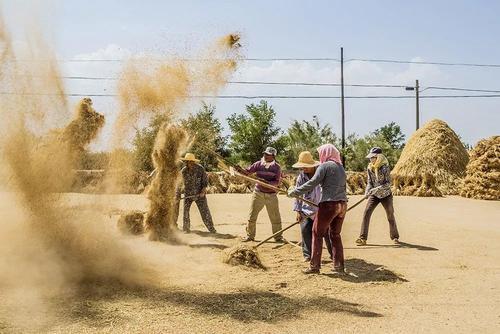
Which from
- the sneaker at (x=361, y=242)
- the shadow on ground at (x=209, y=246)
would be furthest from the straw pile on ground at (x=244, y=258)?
the sneaker at (x=361, y=242)

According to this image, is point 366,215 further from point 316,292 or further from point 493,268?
point 316,292

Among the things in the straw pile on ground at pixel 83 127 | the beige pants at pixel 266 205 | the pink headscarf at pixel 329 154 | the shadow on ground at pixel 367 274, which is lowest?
the shadow on ground at pixel 367 274

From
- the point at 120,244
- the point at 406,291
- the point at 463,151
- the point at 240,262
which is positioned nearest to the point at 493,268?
the point at 406,291

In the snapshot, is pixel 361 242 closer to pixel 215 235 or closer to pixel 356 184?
pixel 215 235

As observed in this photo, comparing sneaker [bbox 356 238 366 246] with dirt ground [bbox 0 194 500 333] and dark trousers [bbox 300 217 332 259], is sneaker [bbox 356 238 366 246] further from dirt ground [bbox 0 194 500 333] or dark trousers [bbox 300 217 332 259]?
dark trousers [bbox 300 217 332 259]

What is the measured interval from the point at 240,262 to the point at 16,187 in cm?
339

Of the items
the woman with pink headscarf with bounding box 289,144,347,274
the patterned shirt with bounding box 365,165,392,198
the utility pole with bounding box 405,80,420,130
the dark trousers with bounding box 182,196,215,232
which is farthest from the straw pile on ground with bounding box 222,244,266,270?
the utility pole with bounding box 405,80,420,130

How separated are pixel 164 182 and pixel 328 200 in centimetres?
418

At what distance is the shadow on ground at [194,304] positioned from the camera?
17.5 ft

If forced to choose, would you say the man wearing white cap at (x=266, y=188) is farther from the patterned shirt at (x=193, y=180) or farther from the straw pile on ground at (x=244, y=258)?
the straw pile on ground at (x=244, y=258)

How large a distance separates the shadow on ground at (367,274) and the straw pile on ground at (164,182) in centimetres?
400

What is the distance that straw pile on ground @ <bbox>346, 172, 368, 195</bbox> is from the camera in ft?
81.7

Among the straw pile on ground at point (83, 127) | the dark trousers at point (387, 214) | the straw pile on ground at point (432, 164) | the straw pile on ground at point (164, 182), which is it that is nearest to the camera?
the straw pile on ground at point (83, 127)

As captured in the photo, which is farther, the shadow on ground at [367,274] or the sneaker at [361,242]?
the sneaker at [361,242]
